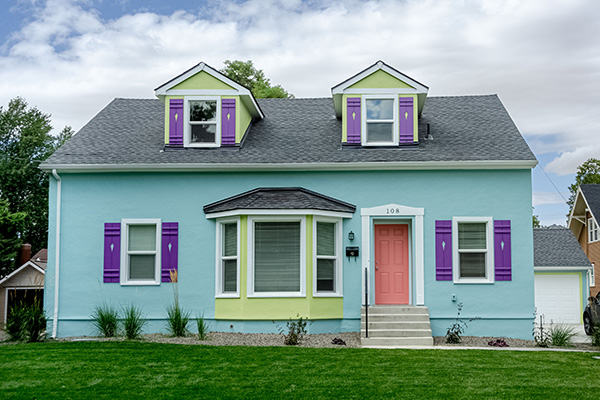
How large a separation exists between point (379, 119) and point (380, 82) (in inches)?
36.2

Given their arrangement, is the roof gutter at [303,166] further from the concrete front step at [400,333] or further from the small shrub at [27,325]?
the concrete front step at [400,333]

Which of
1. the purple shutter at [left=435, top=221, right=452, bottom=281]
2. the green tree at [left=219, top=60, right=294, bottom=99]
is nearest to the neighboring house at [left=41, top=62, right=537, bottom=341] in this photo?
the purple shutter at [left=435, top=221, right=452, bottom=281]

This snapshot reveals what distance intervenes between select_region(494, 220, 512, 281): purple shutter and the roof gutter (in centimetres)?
144

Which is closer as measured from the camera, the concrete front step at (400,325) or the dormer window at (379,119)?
the concrete front step at (400,325)

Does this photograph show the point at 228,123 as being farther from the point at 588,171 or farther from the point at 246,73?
the point at 588,171

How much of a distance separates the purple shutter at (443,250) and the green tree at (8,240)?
67.3 ft

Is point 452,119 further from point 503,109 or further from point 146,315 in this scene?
point 146,315

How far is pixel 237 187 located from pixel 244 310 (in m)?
2.96

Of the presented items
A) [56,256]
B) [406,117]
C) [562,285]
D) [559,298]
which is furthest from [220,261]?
[562,285]

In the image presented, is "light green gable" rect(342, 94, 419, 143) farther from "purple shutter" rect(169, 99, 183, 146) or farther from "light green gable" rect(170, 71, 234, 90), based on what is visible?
"purple shutter" rect(169, 99, 183, 146)

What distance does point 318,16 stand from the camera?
16.4 metres

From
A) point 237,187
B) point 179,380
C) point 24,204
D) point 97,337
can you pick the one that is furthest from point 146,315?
point 24,204

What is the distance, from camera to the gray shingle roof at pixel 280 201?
1347cm

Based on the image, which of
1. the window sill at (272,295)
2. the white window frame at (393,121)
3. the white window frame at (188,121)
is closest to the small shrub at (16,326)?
the window sill at (272,295)
